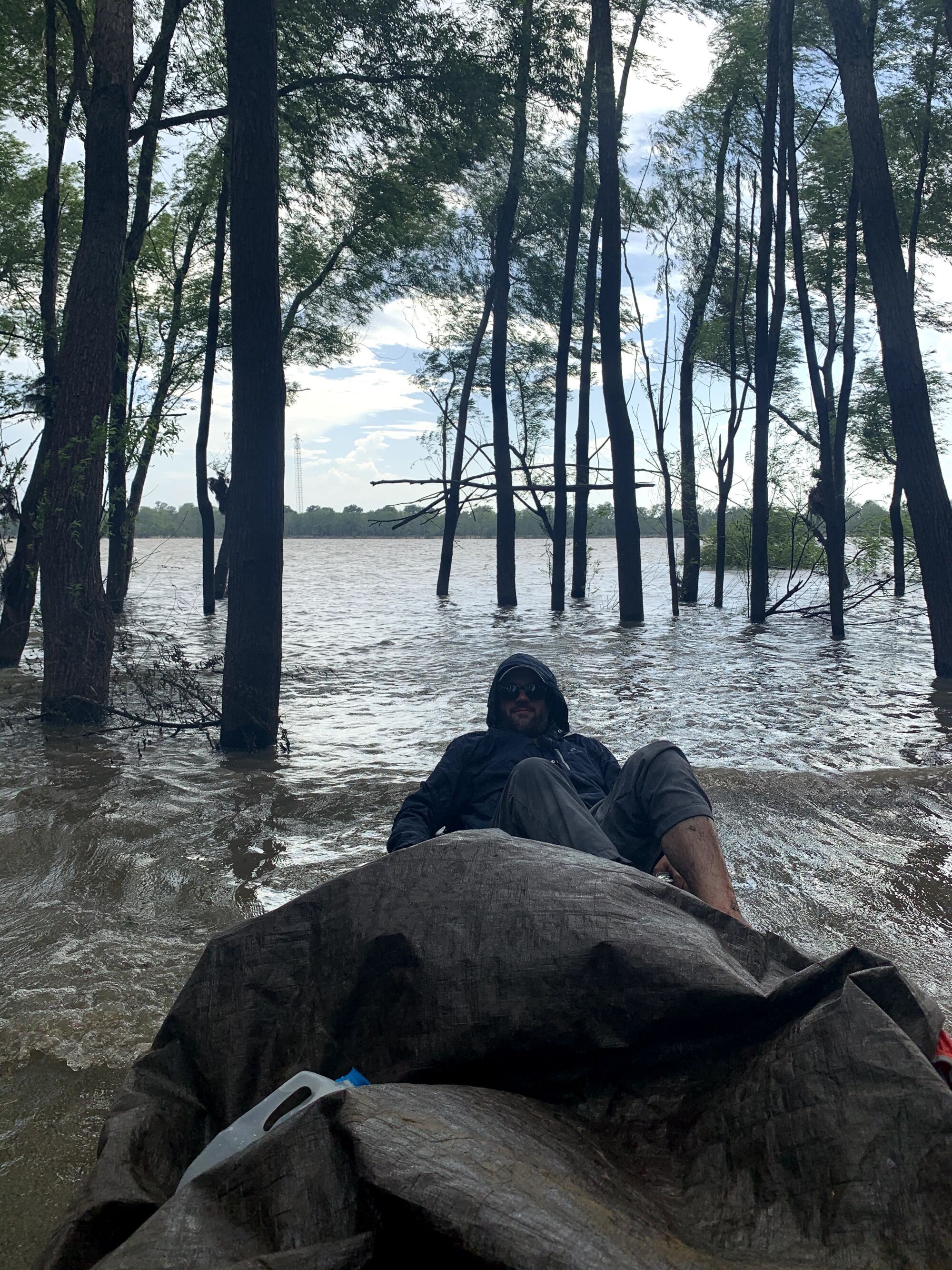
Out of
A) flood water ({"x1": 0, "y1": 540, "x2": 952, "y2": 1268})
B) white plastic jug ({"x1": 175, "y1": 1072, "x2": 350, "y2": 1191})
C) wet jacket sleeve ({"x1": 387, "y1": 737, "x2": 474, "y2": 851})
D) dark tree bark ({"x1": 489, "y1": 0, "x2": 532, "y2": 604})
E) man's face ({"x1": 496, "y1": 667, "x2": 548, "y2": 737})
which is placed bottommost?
flood water ({"x1": 0, "y1": 540, "x2": 952, "y2": 1268})

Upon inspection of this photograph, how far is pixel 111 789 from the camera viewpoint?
586cm

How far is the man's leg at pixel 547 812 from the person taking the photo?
2.90 meters

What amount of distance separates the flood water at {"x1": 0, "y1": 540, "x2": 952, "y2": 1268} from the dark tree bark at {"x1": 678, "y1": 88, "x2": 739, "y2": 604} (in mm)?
8506

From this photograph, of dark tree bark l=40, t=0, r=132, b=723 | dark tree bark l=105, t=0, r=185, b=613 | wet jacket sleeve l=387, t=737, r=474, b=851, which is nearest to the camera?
wet jacket sleeve l=387, t=737, r=474, b=851

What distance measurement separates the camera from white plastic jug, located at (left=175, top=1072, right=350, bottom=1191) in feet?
5.64

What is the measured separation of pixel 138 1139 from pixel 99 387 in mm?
7093

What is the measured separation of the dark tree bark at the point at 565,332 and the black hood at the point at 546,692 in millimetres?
12894

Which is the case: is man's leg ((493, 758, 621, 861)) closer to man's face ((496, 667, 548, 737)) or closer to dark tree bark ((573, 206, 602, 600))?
man's face ((496, 667, 548, 737))

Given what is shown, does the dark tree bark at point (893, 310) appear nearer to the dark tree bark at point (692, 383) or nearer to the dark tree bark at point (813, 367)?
the dark tree bark at point (813, 367)

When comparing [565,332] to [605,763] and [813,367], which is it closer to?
[813,367]

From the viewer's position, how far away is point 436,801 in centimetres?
371

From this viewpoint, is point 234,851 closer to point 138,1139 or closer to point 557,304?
point 138,1139

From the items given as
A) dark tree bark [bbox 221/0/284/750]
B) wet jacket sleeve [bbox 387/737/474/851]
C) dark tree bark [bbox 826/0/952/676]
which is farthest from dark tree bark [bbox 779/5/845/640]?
wet jacket sleeve [bbox 387/737/474/851]

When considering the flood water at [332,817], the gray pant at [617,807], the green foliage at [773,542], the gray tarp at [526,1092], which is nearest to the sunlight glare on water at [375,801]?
the flood water at [332,817]
